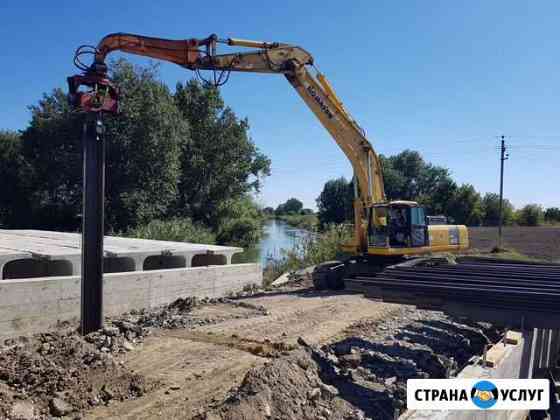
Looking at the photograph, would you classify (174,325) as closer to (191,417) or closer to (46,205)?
(191,417)

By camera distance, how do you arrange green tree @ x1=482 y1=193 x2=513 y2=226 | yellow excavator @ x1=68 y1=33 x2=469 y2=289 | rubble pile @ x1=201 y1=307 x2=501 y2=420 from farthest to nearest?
green tree @ x1=482 y1=193 x2=513 y2=226
yellow excavator @ x1=68 y1=33 x2=469 y2=289
rubble pile @ x1=201 y1=307 x2=501 y2=420

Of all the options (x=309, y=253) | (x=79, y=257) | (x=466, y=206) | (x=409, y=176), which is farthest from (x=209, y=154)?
(x=409, y=176)

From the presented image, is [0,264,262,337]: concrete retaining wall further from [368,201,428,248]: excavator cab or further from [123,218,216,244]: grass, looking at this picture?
[123,218,216,244]: grass

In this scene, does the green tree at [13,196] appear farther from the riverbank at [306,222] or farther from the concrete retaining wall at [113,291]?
the concrete retaining wall at [113,291]

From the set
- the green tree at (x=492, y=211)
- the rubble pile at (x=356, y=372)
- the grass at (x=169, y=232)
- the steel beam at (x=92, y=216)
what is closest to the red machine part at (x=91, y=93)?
the steel beam at (x=92, y=216)

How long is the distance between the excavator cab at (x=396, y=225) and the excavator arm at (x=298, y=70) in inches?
12.8

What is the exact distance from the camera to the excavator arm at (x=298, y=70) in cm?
938

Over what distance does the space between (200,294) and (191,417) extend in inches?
241

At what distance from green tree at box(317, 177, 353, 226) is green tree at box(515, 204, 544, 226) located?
842 inches

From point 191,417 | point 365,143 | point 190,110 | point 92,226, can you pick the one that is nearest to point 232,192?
point 190,110

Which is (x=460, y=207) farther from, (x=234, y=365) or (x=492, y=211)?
(x=234, y=365)

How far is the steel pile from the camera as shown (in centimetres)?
523

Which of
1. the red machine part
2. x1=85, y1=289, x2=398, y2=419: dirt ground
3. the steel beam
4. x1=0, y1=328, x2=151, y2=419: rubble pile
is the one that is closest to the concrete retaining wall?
x1=85, y1=289, x2=398, y2=419: dirt ground

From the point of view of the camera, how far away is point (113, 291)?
27.0 feet
